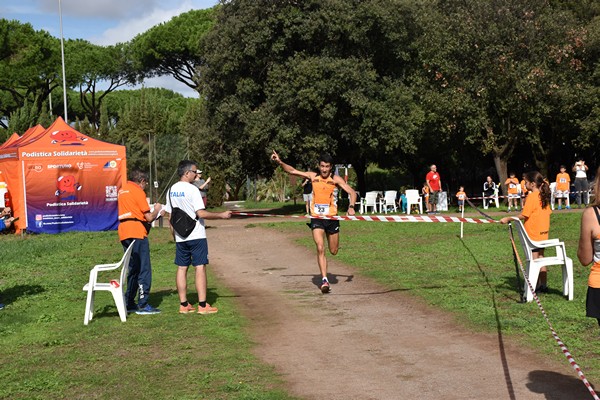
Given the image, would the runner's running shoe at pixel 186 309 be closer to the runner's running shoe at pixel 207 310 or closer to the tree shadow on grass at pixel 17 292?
the runner's running shoe at pixel 207 310

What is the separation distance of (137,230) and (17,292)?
394 cm

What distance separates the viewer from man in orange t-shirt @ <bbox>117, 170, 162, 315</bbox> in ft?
32.8

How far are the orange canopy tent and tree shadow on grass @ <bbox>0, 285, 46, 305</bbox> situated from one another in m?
12.4

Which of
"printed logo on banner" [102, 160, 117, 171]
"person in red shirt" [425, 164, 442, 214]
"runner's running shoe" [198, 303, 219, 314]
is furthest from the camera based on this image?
"person in red shirt" [425, 164, 442, 214]

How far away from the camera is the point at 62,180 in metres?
25.3

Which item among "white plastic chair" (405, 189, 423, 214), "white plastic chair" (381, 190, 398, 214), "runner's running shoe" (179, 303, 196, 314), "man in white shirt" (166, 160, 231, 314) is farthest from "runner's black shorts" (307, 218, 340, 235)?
"white plastic chair" (381, 190, 398, 214)

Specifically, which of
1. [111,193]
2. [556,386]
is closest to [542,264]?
[556,386]

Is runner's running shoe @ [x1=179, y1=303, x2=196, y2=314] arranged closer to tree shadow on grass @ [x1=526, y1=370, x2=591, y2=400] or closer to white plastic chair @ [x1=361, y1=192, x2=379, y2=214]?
tree shadow on grass @ [x1=526, y1=370, x2=591, y2=400]

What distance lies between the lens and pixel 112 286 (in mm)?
9625

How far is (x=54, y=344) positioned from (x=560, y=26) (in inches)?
1054

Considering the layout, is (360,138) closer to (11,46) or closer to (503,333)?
(503,333)

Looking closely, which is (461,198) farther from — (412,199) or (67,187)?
(67,187)

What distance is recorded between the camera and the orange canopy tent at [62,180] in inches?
989

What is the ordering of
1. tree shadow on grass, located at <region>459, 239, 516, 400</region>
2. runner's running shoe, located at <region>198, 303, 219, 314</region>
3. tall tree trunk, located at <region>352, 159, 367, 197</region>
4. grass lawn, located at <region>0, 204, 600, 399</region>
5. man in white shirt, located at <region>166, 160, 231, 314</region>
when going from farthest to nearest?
tall tree trunk, located at <region>352, 159, 367, 197</region>
runner's running shoe, located at <region>198, 303, 219, 314</region>
man in white shirt, located at <region>166, 160, 231, 314</region>
grass lawn, located at <region>0, 204, 600, 399</region>
tree shadow on grass, located at <region>459, 239, 516, 400</region>
